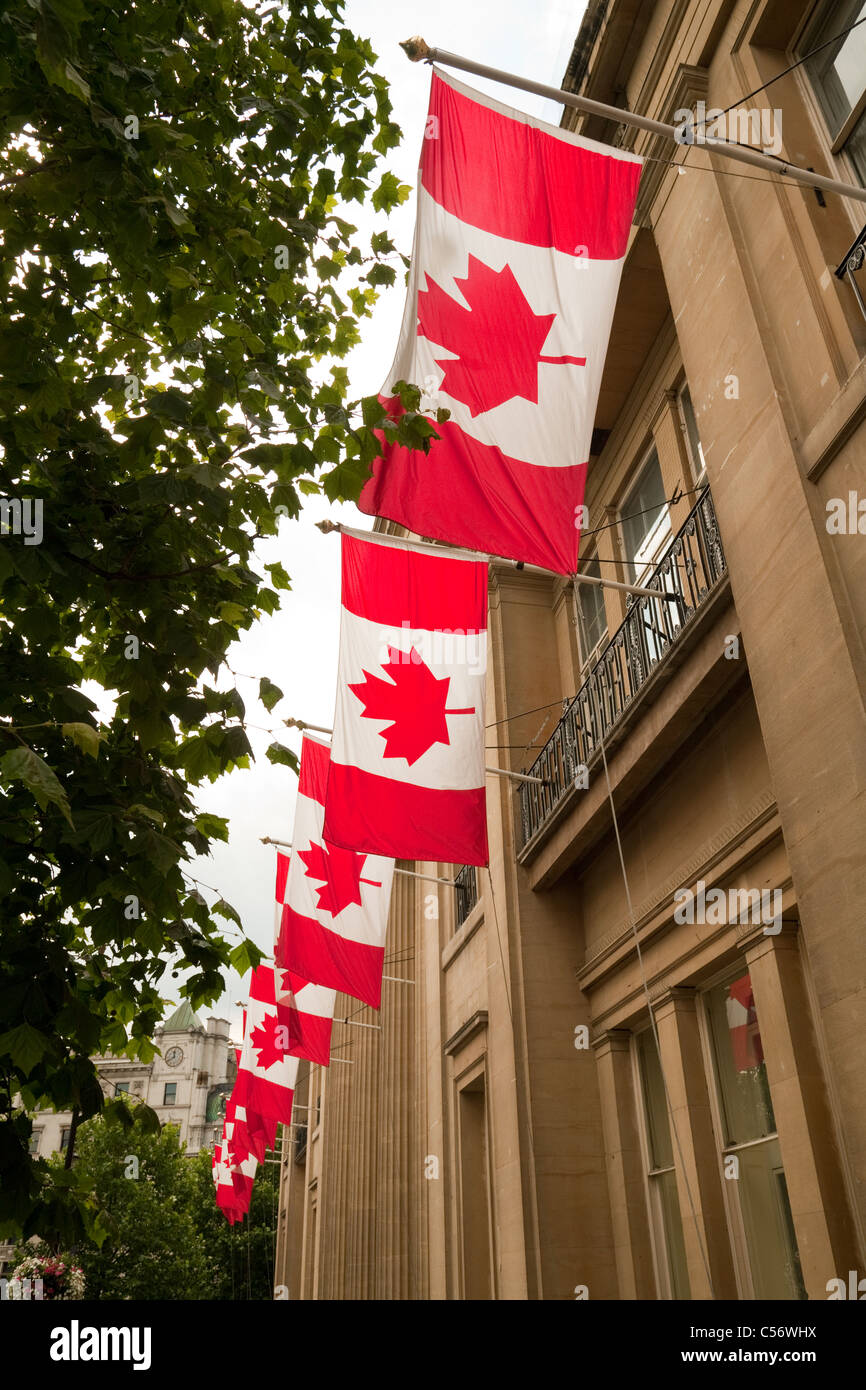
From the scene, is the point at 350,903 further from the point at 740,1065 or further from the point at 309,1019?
the point at 740,1065

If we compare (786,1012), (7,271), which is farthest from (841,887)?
(7,271)

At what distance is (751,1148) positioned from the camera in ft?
24.3

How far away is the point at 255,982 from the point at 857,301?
1365 centimetres

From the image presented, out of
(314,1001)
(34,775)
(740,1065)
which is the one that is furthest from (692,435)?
(34,775)

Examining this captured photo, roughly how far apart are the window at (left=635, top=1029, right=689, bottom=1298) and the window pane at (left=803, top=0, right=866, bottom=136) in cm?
817

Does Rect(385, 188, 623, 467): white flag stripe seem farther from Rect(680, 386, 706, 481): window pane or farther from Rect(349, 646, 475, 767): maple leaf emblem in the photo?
Rect(680, 386, 706, 481): window pane

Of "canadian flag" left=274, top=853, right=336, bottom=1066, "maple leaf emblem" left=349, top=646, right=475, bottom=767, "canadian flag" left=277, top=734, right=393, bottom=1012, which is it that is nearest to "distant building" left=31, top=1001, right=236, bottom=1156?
"canadian flag" left=274, top=853, right=336, bottom=1066

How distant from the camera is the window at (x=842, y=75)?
270 inches

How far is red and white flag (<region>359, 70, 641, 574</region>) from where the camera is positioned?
19.1 ft

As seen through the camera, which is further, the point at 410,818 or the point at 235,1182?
the point at 235,1182

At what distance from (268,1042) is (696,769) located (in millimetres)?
9697

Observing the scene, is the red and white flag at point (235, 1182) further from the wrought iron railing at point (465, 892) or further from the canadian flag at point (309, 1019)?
the canadian flag at point (309, 1019)

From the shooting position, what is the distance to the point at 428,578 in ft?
27.9

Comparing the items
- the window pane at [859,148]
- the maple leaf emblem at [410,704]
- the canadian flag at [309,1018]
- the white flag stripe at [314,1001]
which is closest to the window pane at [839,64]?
the window pane at [859,148]
